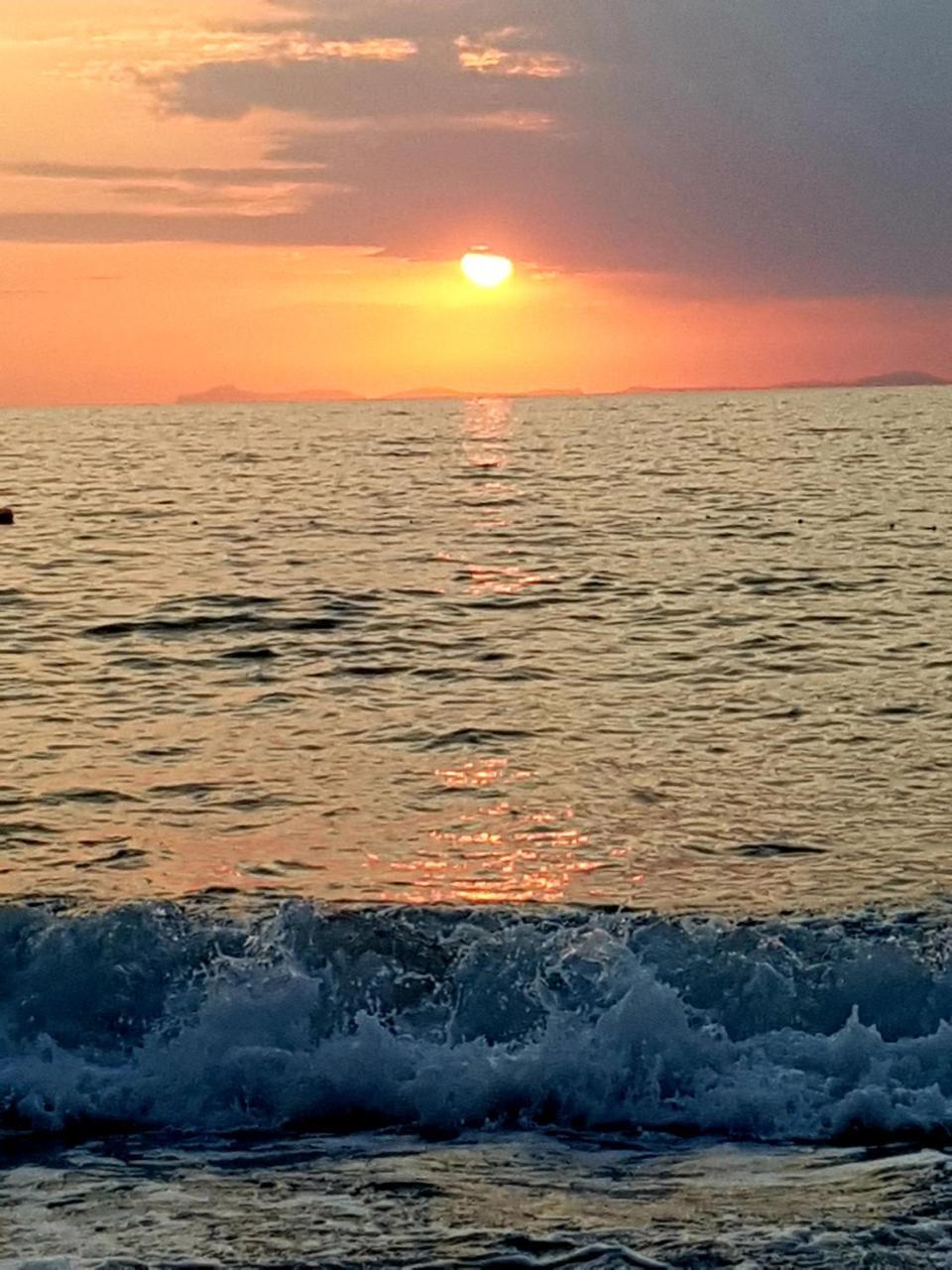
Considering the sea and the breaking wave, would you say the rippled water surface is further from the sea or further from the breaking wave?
the breaking wave

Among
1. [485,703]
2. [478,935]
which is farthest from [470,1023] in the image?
[485,703]

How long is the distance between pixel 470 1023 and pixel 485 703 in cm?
1054

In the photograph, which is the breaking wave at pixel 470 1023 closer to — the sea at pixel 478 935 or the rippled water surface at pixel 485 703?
the sea at pixel 478 935

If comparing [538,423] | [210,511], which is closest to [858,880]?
[210,511]

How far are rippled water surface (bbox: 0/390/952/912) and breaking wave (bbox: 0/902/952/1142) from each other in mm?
1318

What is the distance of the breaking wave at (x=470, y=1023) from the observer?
10.9 metres

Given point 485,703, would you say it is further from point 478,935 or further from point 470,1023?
point 470,1023

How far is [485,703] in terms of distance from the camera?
73.2ft

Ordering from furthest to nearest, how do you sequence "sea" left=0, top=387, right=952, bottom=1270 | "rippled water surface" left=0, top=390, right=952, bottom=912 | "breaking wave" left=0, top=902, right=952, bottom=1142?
"rippled water surface" left=0, top=390, right=952, bottom=912, "breaking wave" left=0, top=902, right=952, bottom=1142, "sea" left=0, top=387, right=952, bottom=1270

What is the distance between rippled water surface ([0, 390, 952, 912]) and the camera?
15.2m

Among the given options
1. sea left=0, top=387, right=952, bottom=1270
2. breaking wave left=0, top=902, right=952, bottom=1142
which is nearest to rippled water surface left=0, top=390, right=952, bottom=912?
sea left=0, top=387, right=952, bottom=1270

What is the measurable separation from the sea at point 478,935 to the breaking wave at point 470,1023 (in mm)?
29

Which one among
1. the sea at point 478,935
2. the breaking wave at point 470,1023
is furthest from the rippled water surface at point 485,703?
the breaking wave at point 470,1023

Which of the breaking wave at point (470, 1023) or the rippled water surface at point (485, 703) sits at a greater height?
the rippled water surface at point (485, 703)
